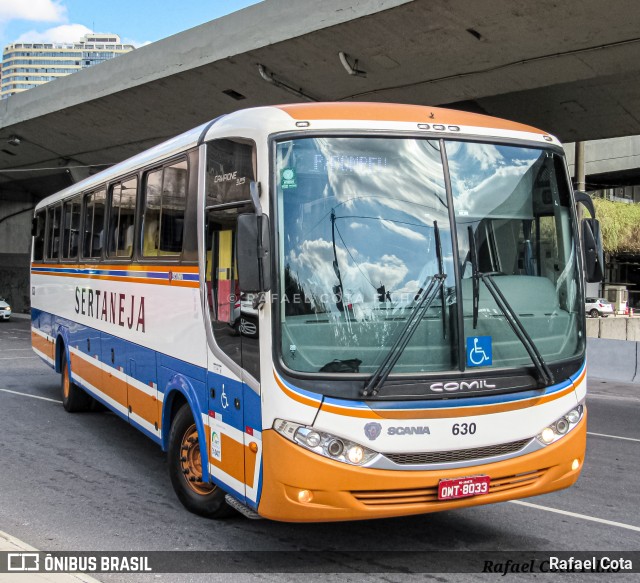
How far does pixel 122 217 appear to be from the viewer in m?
8.81

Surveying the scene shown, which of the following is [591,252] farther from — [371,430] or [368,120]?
[371,430]

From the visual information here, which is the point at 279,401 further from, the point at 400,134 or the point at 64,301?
the point at 64,301

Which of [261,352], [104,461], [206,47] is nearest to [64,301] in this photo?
[104,461]

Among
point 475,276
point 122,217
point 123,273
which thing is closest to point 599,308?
point 122,217

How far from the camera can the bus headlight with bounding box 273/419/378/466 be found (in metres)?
4.92

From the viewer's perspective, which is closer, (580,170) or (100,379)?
(100,379)

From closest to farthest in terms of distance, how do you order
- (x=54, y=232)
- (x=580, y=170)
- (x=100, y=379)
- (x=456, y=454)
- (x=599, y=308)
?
(x=456, y=454)
(x=100, y=379)
(x=54, y=232)
(x=580, y=170)
(x=599, y=308)

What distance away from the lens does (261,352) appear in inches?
203

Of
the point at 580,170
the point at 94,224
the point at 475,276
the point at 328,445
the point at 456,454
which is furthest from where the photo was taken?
the point at 580,170

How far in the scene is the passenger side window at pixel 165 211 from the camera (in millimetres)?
6906

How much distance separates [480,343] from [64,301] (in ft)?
27.0

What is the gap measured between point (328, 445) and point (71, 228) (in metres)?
7.90

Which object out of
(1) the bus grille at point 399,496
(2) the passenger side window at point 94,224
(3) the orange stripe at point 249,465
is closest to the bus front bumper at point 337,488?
(1) the bus grille at point 399,496

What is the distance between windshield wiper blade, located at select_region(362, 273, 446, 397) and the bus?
1cm
